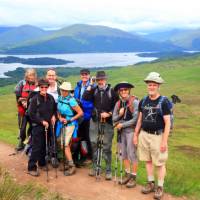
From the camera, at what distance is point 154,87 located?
9.90m

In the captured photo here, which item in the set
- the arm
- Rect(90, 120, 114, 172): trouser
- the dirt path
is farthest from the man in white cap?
Rect(90, 120, 114, 172): trouser

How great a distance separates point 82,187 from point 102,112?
235cm

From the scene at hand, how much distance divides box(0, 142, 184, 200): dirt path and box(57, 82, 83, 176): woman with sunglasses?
0.49 m

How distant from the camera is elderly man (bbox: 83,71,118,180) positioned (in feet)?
37.3

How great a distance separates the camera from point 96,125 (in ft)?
38.7

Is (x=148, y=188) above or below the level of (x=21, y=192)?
below

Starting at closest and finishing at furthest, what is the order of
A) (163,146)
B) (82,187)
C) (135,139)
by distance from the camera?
(163,146), (135,139), (82,187)

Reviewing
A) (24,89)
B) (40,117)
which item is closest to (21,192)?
(40,117)

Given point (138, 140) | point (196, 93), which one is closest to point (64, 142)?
point (138, 140)

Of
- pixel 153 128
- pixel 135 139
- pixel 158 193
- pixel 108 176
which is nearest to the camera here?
pixel 153 128

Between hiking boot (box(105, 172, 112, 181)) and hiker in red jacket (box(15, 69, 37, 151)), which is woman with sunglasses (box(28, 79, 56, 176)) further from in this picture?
hiking boot (box(105, 172, 112, 181))

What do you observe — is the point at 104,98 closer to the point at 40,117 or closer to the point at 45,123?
the point at 45,123

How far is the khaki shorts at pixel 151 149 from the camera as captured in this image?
33.4ft

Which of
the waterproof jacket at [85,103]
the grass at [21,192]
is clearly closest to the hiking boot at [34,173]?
the grass at [21,192]
